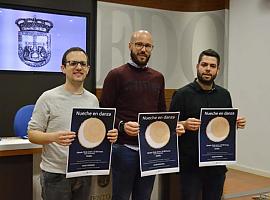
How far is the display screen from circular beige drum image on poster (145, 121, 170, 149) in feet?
11.5

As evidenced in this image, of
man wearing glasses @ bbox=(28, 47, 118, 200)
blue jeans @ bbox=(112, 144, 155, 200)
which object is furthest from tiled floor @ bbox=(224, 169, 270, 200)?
man wearing glasses @ bbox=(28, 47, 118, 200)

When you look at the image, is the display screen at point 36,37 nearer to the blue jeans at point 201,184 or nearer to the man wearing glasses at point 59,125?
the man wearing glasses at point 59,125

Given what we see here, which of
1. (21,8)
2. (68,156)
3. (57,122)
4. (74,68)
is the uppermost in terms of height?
(21,8)

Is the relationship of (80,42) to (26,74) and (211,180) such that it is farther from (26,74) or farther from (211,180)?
(211,180)

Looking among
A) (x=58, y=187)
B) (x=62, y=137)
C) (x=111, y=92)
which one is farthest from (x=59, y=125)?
(x=111, y=92)

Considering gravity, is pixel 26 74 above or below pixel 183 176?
above

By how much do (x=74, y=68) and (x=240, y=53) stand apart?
395cm

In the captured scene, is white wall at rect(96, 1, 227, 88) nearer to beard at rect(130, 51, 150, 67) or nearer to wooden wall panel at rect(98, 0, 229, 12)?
wooden wall panel at rect(98, 0, 229, 12)

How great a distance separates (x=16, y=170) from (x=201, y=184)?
3.76 ft

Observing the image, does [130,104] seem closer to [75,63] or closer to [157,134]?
[157,134]

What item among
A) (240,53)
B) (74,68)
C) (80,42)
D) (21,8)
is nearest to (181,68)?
(240,53)

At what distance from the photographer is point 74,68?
1857mm

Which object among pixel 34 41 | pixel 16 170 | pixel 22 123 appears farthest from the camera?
pixel 34 41

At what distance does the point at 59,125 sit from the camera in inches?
72.5
